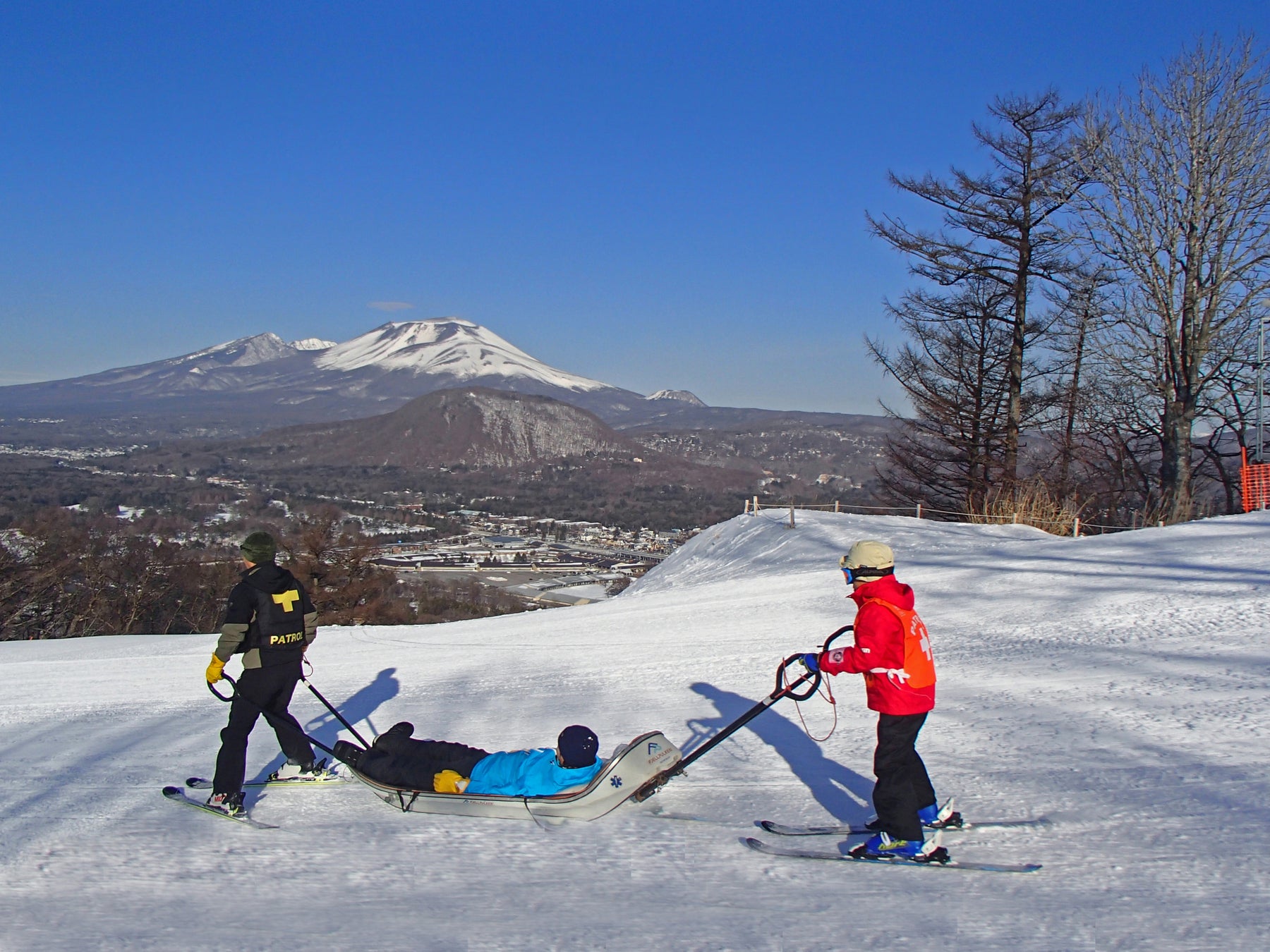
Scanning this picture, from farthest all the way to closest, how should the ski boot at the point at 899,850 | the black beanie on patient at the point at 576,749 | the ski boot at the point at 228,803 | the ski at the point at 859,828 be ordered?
the ski boot at the point at 228,803 → the black beanie on patient at the point at 576,749 → the ski at the point at 859,828 → the ski boot at the point at 899,850

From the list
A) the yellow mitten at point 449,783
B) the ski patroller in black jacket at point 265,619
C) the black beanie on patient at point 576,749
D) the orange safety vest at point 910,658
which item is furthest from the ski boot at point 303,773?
Answer: the orange safety vest at point 910,658

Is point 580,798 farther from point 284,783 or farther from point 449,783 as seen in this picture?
point 284,783

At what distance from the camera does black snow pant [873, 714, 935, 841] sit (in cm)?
468

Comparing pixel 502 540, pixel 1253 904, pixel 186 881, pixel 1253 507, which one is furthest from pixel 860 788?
pixel 502 540

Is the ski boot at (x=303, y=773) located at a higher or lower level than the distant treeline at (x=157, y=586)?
higher

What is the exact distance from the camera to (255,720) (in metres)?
5.79

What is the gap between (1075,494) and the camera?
28.6m

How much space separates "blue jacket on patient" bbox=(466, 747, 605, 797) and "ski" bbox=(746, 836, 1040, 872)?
1.03 m

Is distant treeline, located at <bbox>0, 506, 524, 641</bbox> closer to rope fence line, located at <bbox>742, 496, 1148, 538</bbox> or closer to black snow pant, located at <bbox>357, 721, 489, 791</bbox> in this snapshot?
rope fence line, located at <bbox>742, 496, 1148, 538</bbox>

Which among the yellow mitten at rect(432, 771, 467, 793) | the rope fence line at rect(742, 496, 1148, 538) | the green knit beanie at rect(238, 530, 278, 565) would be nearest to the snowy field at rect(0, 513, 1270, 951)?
the yellow mitten at rect(432, 771, 467, 793)

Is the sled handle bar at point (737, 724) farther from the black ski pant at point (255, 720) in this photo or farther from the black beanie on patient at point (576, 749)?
the black ski pant at point (255, 720)

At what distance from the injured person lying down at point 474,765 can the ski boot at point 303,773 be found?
1.37 ft

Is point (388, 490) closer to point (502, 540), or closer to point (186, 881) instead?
point (502, 540)

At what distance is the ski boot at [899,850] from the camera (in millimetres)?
4586
